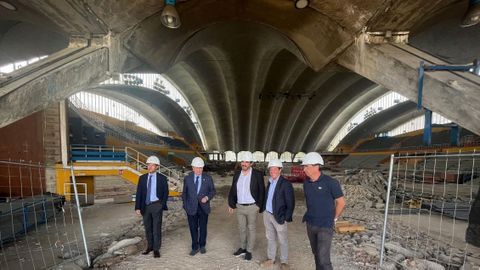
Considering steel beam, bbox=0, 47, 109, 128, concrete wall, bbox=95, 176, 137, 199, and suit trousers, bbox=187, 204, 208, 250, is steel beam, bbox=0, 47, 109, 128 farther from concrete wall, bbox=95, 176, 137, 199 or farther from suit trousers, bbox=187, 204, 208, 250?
concrete wall, bbox=95, 176, 137, 199

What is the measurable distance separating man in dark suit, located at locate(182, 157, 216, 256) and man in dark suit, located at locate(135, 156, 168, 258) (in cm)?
46

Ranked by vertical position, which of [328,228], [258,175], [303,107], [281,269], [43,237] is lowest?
[43,237]

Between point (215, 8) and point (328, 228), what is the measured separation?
26.7 ft

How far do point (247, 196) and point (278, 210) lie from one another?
2.36 ft

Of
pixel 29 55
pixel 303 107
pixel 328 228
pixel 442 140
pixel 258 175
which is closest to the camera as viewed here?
pixel 328 228

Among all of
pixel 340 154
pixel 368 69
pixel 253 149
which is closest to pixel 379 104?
pixel 340 154

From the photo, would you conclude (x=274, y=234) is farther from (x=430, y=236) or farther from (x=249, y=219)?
(x=430, y=236)

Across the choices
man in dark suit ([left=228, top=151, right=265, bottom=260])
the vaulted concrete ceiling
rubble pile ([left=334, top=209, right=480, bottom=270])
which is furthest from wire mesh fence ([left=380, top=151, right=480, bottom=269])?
the vaulted concrete ceiling

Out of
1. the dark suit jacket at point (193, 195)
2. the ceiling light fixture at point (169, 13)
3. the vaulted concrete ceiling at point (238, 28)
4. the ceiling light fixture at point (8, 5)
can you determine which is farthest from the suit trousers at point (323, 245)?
the ceiling light fixture at point (8, 5)

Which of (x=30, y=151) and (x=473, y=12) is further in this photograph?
(x=30, y=151)

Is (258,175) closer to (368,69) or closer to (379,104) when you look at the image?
(368,69)

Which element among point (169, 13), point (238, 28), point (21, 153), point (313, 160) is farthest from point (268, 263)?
point (238, 28)

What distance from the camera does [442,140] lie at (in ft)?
98.0

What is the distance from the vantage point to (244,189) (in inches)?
192
